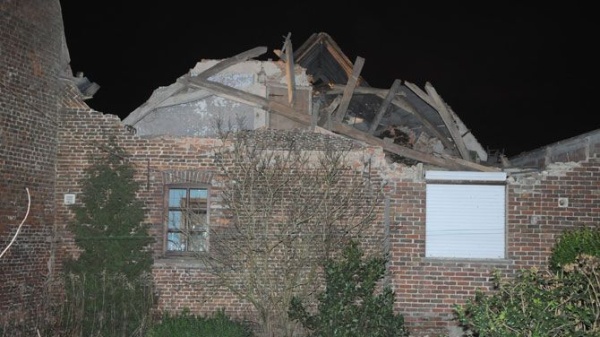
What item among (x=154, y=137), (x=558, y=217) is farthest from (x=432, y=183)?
(x=154, y=137)

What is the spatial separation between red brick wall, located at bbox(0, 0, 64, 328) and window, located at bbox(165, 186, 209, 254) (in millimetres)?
2122

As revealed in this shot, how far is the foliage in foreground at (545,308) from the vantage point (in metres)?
6.19

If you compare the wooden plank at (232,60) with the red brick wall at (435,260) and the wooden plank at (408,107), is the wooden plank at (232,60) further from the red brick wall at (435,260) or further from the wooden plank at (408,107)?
the red brick wall at (435,260)

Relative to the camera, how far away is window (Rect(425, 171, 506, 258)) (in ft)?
37.5

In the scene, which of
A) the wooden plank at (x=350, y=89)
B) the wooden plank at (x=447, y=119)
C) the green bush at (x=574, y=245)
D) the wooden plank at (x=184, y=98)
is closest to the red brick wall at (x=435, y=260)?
the green bush at (x=574, y=245)

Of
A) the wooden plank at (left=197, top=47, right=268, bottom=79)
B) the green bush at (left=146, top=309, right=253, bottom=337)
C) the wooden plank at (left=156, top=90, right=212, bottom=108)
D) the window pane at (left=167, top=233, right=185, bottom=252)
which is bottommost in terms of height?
the green bush at (left=146, top=309, right=253, bottom=337)

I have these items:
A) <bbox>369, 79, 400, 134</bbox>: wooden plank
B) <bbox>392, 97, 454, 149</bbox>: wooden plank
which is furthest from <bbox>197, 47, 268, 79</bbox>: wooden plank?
<bbox>392, 97, 454, 149</bbox>: wooden plank

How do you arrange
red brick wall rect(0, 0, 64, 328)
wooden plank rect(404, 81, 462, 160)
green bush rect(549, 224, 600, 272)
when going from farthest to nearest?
wooden plank rect(404, 81, 462, 160) → red brick wall rect(0, 0, 64, 328) → green bush rect(549, 224, 600, 272)

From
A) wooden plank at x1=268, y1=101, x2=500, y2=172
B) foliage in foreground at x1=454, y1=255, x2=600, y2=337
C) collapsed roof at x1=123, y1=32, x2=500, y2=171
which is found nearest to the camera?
foliage in foreground at x1=454, y1=255, x2=600, y2=337

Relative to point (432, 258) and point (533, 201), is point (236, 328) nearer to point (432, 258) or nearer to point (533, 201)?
point (432, 258)

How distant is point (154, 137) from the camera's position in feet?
38.5

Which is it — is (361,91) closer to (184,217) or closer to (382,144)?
(382,144)

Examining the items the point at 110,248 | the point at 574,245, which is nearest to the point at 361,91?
the point at 574,245

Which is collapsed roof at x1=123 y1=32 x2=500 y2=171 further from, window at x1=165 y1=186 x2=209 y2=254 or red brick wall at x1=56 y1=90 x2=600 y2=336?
window at x1=165 y1=186 x2=209 y2=254
